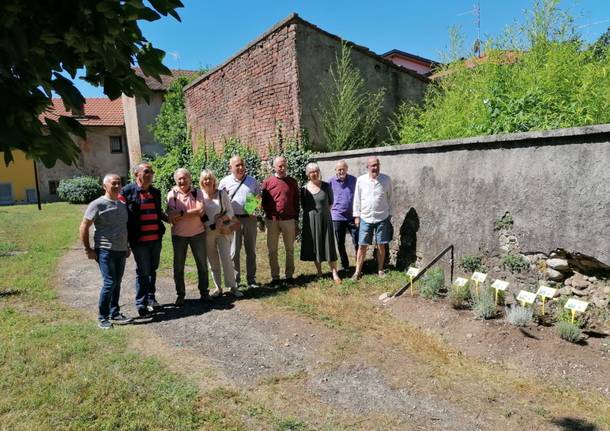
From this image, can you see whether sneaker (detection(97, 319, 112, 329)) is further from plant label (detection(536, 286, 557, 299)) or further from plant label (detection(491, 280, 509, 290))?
plant label (detection(536, 286, 557, 299))

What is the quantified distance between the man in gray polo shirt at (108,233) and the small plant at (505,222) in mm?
4491

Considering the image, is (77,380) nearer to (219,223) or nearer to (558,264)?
(219,223)

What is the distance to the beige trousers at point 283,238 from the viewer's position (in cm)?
680

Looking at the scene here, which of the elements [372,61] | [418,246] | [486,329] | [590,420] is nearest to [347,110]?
[372,61]

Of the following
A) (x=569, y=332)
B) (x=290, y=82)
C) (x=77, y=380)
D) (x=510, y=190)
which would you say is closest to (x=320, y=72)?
(x=290, y=82)

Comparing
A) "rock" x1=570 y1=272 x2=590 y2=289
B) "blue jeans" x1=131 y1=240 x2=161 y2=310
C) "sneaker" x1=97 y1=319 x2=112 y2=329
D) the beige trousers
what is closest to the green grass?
"sneaker" x1=97 y1=319 x2=112 y2=329

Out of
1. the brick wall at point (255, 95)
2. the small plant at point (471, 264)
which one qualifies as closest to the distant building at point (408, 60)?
the brick wall at point (255, 95)

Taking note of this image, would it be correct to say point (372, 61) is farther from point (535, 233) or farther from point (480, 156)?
point (535, 233)

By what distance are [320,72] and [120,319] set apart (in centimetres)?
670

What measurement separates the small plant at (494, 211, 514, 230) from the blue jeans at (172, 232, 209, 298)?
Answer: 3.75 metres

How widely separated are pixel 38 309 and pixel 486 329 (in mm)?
5842

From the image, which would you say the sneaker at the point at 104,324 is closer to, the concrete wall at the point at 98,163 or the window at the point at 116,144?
the concrete wall at the point at 98,163

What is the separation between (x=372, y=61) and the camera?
10398mm

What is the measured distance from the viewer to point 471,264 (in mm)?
5910
